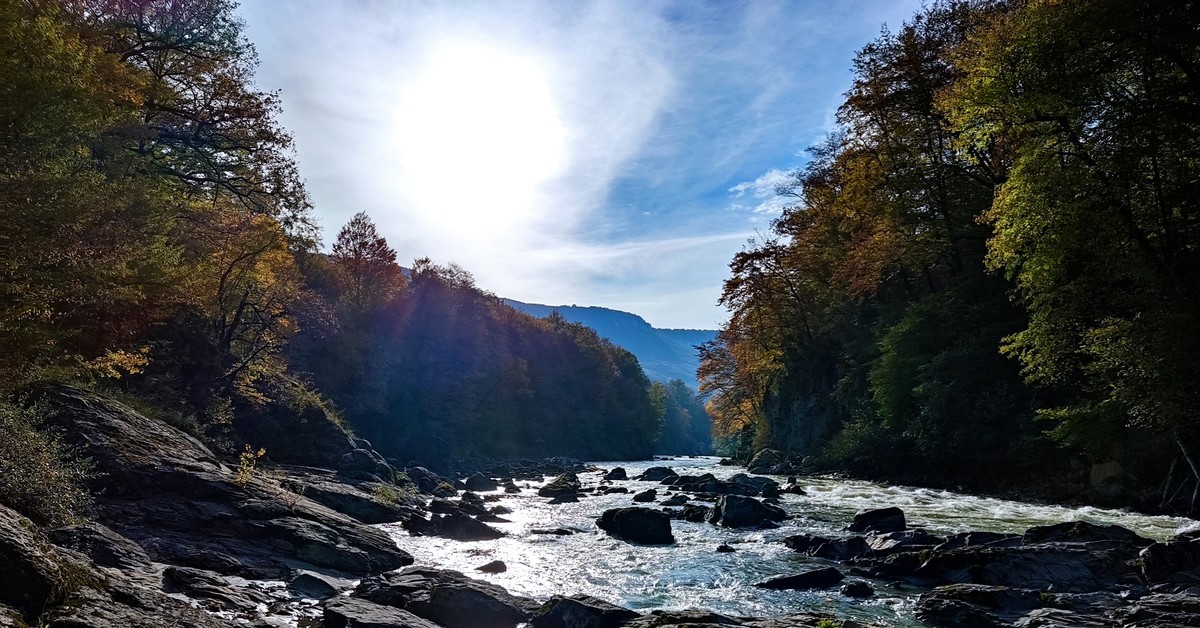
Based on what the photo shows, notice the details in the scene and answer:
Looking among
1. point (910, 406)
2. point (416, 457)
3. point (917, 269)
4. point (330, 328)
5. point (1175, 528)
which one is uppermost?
point (917, 269)

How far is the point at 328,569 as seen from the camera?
484 inches

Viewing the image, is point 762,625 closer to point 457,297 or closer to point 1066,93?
point 1066,93

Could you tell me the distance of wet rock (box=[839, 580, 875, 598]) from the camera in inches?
456

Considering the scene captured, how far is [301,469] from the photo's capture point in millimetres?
24906

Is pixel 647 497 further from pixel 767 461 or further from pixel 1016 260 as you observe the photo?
pixel 767 461

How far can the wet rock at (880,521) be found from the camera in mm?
16984

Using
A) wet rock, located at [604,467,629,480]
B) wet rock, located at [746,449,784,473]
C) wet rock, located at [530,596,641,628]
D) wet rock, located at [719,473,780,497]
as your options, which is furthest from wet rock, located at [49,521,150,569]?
wet rock, located at [746,449,784,473]

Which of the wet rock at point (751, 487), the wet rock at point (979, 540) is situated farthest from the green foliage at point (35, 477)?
the wet rock at point (751, 487)

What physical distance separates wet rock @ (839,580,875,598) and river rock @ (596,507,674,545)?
664cm

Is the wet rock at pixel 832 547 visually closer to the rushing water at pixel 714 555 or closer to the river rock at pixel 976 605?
the rushing water at pixel 714 555

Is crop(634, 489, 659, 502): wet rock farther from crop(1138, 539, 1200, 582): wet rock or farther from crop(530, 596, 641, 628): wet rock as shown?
crop(1138, 539, 1200, 582): wet rock

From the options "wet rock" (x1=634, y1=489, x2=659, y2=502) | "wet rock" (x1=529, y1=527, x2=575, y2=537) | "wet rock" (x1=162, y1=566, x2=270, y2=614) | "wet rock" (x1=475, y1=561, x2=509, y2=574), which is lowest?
"wet rock" (x1=634, y1=489, x2=659, y2=502)

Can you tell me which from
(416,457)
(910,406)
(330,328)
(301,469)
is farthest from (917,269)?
(416,457)

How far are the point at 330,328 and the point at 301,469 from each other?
62.3 ft
